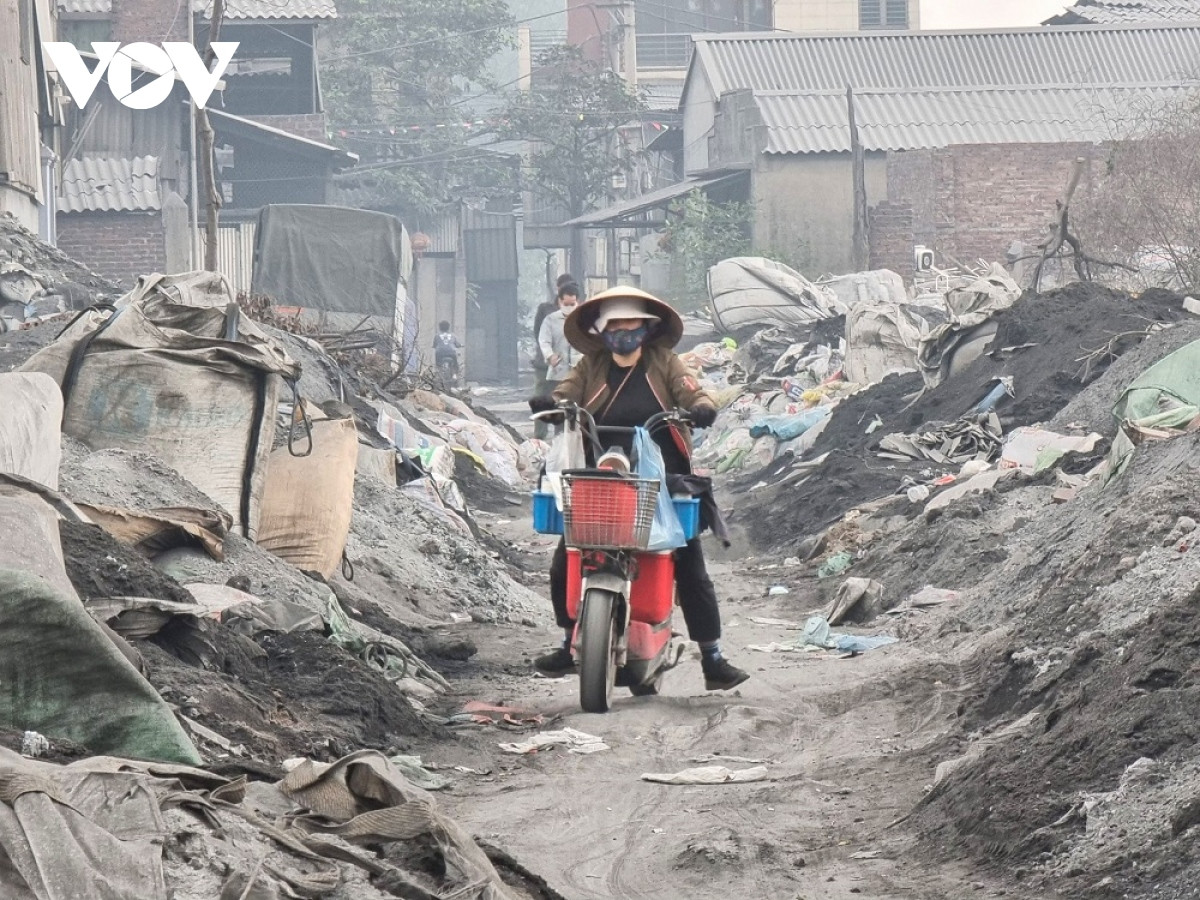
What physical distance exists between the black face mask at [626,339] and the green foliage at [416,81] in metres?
44.2

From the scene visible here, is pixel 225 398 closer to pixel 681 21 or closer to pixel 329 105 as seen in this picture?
pixel 329 105

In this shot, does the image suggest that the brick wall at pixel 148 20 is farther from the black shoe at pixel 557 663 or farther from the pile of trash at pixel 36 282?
the black shoe at pixel 557 663

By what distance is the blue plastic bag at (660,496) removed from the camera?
7566mm

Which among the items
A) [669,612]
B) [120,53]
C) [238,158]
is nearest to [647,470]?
[669,612]

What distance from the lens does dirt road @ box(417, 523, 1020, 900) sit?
516 centimetres

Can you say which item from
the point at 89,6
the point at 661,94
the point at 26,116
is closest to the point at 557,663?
the point at 26,116

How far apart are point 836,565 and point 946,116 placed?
31556mm

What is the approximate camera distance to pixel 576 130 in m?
52.2

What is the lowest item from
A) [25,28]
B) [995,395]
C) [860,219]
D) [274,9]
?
[995,395]

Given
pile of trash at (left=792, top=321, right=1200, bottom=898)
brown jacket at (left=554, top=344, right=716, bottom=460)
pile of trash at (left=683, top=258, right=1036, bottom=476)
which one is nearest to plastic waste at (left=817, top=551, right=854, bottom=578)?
pile of trash at (left=792, top=321, right=1200, bottom=898)

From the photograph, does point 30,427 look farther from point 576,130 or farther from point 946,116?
point 576,130

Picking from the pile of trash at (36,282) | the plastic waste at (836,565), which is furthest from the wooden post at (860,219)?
the plastic waste at (836,565)

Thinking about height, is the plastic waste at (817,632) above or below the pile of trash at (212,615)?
below

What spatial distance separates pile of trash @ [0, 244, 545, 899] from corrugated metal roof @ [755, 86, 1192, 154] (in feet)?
88.0
